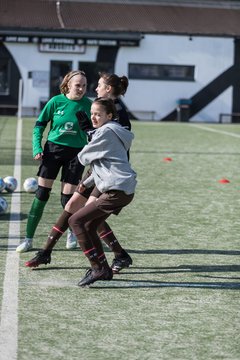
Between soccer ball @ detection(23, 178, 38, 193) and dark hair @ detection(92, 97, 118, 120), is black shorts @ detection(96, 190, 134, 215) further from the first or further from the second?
soccer ball @ detection(23, 178, 38, 193)

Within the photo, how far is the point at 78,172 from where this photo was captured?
26.5 ft

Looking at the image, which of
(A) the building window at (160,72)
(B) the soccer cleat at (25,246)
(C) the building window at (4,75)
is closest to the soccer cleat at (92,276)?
(B) the soccer cleat at (25,246)

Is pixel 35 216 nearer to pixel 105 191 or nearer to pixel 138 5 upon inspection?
pixel 105 191

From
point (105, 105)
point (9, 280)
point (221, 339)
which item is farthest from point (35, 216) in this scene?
point (221, 339)

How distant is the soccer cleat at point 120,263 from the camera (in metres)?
7.55

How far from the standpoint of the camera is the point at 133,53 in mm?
43594

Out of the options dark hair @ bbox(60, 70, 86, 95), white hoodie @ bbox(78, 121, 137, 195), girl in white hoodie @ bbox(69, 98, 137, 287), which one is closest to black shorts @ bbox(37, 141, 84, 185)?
dark hair @ bbox(60, 70, 86, 95)

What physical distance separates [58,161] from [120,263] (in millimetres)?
1177

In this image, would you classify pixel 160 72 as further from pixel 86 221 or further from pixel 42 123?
pixel 86 221

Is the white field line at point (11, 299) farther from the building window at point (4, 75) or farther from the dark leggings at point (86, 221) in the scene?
the building window at point (4, 75)

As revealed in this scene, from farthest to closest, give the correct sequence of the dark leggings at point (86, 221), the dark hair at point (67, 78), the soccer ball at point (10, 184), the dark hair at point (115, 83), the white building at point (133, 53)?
the white building at point (133, 53) → the soccer ball at point (10, 184) → the dark hair at point (67, 78) → the dark hair at point (115, 83) → the dark leggings at point (86, 221)

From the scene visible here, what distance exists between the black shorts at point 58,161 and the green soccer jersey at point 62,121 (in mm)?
55

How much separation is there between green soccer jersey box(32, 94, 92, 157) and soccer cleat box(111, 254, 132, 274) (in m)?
1.17

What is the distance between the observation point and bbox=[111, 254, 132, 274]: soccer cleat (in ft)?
24.8
